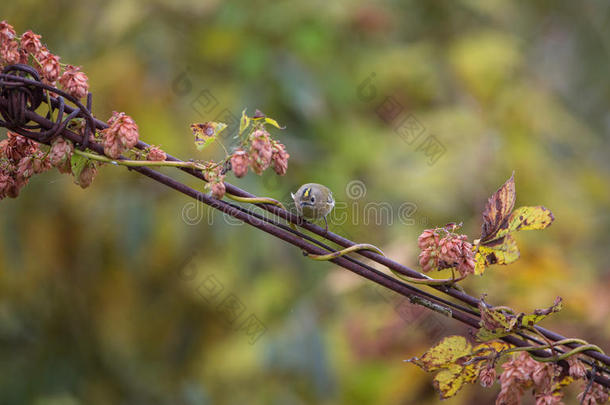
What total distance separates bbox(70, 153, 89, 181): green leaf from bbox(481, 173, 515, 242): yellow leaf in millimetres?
864

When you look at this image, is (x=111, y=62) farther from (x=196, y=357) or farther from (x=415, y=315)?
(x=415, y=315)

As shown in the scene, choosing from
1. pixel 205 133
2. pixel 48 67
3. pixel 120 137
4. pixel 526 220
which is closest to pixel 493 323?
pixel 526 220

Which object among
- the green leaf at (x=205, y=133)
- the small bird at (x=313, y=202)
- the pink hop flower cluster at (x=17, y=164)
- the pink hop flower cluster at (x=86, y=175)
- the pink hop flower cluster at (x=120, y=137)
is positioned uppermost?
the small bird at (x=313, y=202)

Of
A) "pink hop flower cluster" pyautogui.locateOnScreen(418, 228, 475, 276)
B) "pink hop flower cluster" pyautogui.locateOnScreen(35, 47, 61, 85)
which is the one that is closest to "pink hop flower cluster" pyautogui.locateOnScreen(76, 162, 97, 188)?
"pink hop flower cluster" pyautogui.locateOnScreen(35, 47, 61, 85)

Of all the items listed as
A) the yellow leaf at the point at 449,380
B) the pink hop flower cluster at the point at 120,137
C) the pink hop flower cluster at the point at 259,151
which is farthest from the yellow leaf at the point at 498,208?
the pink hop flower cluster at the point at 120,137

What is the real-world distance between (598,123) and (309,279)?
13.1 feet

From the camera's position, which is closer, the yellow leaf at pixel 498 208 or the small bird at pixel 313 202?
the yellow leaf at pixel 498 208

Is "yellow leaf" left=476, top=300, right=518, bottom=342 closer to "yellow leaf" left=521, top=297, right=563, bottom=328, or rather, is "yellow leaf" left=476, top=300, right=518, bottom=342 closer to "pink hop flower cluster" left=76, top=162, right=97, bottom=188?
"yellow leaf" left=521, top=297, right=563, bottom=328

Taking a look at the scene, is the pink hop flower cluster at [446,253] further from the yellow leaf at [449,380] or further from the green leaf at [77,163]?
the green leaf at [77,163]

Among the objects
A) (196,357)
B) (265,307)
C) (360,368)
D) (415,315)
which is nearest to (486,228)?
(415,315)

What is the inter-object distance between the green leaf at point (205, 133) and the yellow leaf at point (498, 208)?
0.61m

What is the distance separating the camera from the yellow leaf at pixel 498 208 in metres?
1.24

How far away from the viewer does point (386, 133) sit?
376cm

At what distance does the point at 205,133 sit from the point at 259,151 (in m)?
0.16
